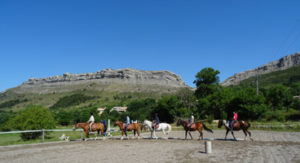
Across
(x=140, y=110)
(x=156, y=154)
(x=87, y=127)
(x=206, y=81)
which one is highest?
(x=206, y=81)

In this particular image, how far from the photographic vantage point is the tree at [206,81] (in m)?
59.2

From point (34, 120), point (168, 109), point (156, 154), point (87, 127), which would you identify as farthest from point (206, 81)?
point (156, 154)

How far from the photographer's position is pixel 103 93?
15700 centimetres

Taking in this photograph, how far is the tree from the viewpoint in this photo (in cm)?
5915

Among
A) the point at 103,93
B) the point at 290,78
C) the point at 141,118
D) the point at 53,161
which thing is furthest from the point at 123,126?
the point at 103,93

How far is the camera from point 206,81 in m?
60.8

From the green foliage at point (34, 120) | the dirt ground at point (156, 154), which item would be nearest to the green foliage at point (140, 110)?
the green foliage at point (34, 120)

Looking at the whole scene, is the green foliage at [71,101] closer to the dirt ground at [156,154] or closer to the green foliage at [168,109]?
the green foliage at [168,109]

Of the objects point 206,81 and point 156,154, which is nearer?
point 156,154

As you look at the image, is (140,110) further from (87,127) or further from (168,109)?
(87,127)

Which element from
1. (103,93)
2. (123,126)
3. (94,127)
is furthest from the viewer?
(103,93)

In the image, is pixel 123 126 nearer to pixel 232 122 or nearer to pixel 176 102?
pixel 232 122

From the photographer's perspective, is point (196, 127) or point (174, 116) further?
point (174, 116)

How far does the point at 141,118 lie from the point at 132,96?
227ft
